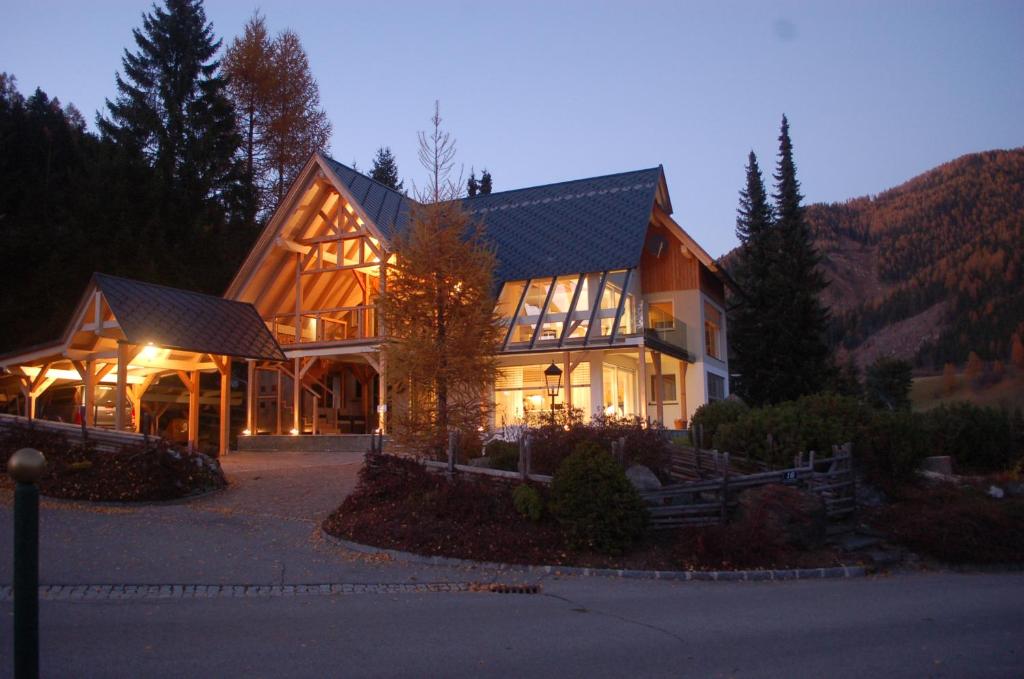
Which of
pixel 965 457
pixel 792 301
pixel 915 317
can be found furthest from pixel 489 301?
pixel 915 317

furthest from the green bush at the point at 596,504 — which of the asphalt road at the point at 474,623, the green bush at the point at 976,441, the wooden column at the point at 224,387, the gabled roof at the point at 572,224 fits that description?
the gabled roof at the point at 572,224

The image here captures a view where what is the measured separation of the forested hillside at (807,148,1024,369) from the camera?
8678 centimetres

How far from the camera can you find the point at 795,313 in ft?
122

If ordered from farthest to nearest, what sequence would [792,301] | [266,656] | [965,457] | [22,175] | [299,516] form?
[792,301] → [22,175] → [965,457] → [299,516] → [266,656]

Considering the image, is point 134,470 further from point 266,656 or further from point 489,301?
point 266,656

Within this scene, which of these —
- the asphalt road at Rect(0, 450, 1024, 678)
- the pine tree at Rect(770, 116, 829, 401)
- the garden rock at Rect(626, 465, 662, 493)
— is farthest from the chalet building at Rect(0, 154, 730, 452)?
the asphalt road at Rect(0, 450, 1024, 678)

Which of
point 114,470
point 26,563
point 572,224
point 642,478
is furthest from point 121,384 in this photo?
point 26,563

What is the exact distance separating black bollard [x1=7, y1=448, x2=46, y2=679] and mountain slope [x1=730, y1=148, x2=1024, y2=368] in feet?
262

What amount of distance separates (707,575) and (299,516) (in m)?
7.18

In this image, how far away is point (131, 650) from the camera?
6945mm

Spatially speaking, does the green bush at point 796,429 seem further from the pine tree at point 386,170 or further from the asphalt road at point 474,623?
the pine tree at point 386,170

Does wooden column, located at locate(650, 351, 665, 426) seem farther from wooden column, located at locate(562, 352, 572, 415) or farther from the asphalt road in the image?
the asphalt road

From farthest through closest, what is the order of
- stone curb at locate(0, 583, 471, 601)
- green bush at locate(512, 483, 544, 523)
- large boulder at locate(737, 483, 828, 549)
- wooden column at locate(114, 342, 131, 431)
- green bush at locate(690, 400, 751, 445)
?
1. wooden column at locate(114, 342, 131, 431)
2. green bush at locate(690, 400, 751, 445)
3. green bush at locate(512, 483, 544, 523)
4. large boulder at locate(737, 483, 828, 549)
5. stone curb at locate(0, 583, 471, 601)

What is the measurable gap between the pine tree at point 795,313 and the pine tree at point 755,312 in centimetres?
38
